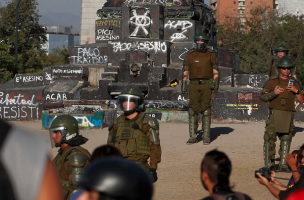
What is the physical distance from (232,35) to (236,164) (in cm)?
4203

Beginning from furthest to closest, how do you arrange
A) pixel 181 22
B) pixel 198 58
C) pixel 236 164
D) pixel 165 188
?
1. pixel 181 22
2. pixel 198 58
3. pixel 236 164
4. pixel 165 188

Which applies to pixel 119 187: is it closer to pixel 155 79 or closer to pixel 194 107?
pixel 194 107

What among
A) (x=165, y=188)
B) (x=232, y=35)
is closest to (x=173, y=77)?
(x=165, y=188)

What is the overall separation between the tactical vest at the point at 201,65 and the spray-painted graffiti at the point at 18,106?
31.2 ft

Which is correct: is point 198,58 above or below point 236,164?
above

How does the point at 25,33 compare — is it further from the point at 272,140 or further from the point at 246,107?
the point at 272,140

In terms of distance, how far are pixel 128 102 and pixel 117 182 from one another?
4.05 meters

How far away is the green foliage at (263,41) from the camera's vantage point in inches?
1484

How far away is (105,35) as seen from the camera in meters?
22.2

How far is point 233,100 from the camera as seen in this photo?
16656 mm

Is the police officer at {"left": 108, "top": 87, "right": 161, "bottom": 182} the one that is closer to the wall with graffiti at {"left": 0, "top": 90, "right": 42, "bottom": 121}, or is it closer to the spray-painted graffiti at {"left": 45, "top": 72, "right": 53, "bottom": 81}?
the wall with graffiti at {"left": 0, "top": 90, "right": 42, "bottom": 121}

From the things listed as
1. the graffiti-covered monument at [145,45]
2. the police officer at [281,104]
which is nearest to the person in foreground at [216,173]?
the police officer at [281,104]

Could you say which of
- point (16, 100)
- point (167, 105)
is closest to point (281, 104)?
point (167, 105)

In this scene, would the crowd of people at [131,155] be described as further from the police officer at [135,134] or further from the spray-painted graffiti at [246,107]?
the spray-painted graffiti at [246,107]
